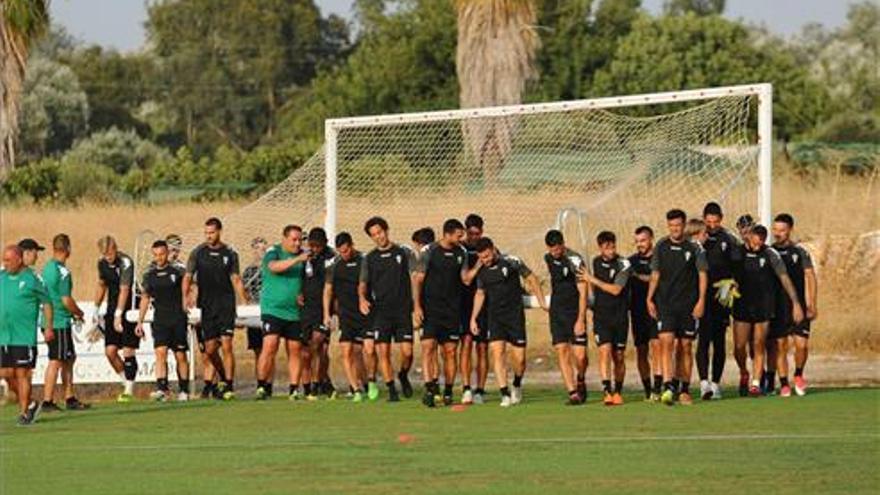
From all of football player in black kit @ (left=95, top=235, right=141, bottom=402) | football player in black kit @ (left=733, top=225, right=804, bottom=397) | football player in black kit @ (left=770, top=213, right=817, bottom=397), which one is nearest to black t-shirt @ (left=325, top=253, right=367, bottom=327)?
football player in black kit @ (left=95, top=235, right=141, bottom=402)

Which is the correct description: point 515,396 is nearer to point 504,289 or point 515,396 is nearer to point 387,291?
point 504,289

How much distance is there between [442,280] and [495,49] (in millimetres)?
22348

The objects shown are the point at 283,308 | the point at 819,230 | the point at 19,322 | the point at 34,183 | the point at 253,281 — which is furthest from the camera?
the point at 34,183

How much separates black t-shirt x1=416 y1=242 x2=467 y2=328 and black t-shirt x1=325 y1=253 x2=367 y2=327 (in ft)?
4.81

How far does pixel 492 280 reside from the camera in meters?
25.3

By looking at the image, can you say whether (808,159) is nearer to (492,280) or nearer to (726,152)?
(726,152)

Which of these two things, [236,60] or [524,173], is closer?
[524,173]

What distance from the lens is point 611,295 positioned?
82.7 feet

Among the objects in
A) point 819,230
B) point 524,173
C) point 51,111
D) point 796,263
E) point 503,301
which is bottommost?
point 503,301

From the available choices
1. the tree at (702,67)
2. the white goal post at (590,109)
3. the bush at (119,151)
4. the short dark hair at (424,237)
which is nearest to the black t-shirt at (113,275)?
the white goal post at (590,109)

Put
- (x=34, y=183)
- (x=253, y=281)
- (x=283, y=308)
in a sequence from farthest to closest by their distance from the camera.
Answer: (x=34, y=183) < (x=253, y=281) < (x=283, y=308)

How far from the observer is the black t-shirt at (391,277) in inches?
1045

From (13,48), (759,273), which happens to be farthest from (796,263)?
(13,48)

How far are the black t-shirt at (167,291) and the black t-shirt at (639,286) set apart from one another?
5.91 metres
